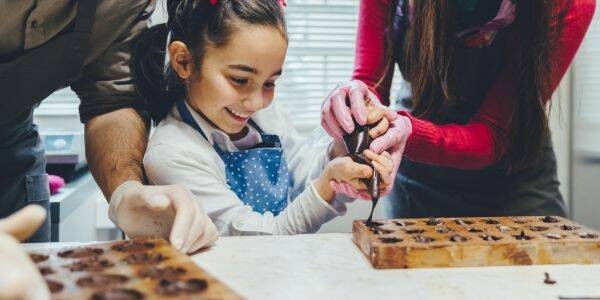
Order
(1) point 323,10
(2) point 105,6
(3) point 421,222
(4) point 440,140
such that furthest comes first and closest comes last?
(1) point 323,10, (4) point 440,140, (2) point 105,6, (3) point 421,222

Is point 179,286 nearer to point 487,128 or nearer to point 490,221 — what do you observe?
point 490,221

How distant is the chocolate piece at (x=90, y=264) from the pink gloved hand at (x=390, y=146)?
676mm

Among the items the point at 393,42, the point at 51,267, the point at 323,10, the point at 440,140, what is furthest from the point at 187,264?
the point at 323,10

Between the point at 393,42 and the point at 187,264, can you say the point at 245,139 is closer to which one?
the point at 393,42

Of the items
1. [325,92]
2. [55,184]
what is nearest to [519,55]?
[55,184]

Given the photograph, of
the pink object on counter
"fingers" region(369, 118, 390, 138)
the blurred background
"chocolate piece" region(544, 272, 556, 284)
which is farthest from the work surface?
the blurred background

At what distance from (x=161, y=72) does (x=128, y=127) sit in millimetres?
175

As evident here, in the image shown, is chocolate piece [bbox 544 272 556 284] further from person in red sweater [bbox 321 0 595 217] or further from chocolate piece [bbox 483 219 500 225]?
person in red sweater [bbox 321 0 595 217]

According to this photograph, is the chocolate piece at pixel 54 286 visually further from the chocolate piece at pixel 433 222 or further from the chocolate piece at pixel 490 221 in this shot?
the chocolate piece at pixel 490 221

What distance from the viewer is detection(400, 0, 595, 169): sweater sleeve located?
1.52m

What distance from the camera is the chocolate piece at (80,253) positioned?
2.90ft

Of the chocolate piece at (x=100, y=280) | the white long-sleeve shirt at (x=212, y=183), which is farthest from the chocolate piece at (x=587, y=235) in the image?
the chocolate piece at (x=100, y=280)

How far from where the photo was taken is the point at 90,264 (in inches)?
32.5

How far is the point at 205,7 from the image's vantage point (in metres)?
1.51
